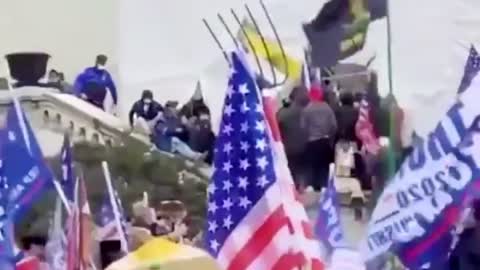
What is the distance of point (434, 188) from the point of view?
3.20 m

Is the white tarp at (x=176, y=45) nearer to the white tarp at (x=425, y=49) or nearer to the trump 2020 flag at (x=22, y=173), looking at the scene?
the white tarp at (x=425, y=49)

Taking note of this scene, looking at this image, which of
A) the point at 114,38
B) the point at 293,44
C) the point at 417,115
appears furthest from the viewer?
the point at 114,38

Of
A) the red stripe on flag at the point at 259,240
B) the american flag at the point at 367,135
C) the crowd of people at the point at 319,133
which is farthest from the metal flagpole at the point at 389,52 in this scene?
the red stripe on flag at the point at 259,240

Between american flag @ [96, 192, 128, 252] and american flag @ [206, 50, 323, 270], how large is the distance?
0.63 meters

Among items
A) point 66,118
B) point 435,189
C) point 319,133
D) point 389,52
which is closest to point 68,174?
point 435,189

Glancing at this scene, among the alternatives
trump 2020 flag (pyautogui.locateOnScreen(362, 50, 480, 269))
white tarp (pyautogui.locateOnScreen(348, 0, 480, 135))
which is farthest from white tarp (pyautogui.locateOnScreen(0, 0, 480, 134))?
trump 2020 flag (pyautogui.locateOnScreen(362, 50, 480, 269))

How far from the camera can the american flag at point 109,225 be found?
12.4 ft

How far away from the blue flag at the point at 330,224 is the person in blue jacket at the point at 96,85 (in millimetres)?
6170

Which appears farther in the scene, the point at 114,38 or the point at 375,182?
the point at 114,38

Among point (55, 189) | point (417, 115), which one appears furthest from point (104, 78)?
point (55, 189)

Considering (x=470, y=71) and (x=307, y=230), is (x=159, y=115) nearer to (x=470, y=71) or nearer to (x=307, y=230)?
(x=470, y=71)

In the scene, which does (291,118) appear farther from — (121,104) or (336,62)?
(121,104)

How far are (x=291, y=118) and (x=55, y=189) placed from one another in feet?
13.3

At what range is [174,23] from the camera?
1048cm
